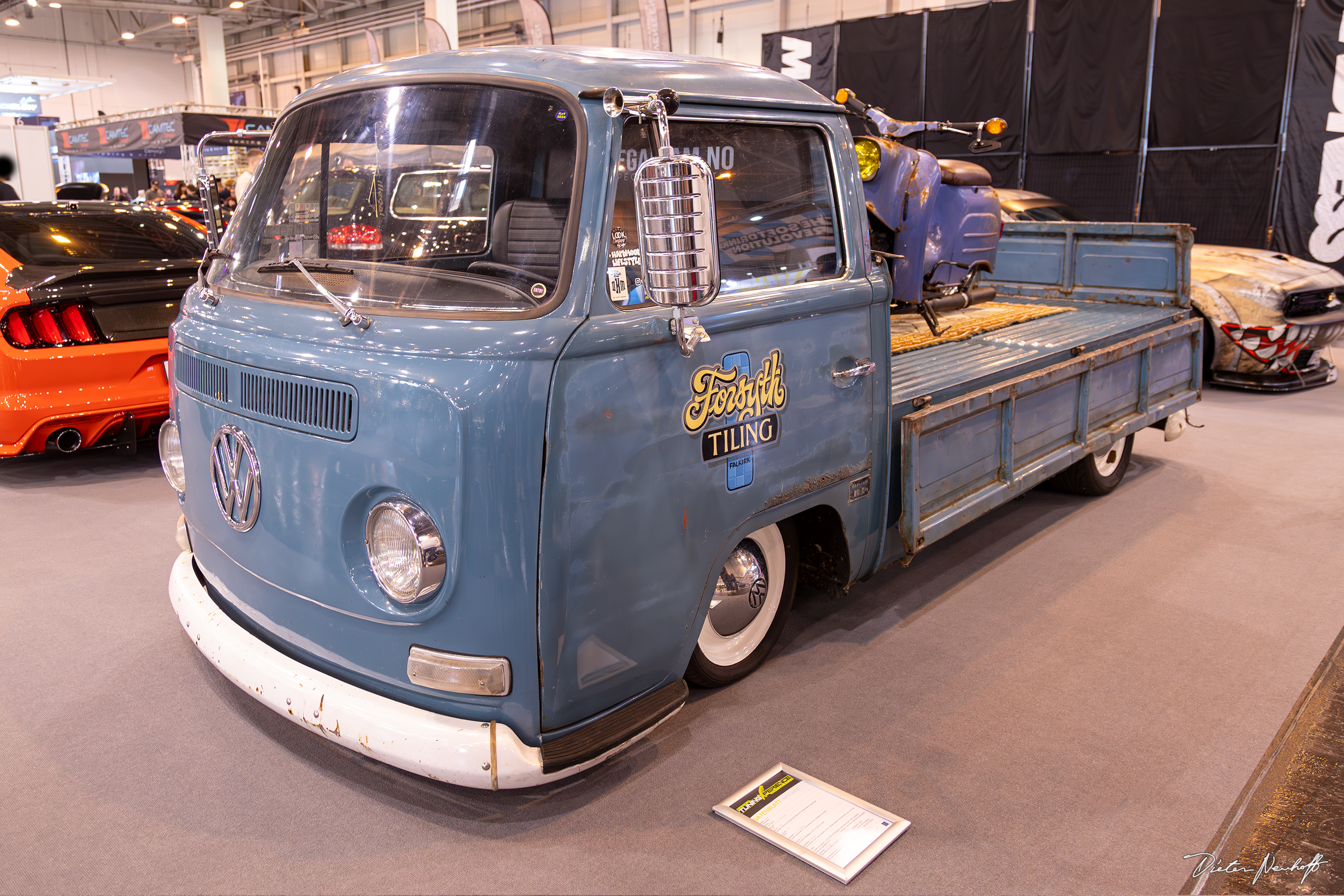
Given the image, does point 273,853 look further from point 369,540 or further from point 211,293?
point 211,293

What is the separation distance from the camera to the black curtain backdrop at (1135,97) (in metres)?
10.9

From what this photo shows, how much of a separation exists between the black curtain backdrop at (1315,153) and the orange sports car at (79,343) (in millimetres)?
11411

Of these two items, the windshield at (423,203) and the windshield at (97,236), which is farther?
the windshield at (97,236)

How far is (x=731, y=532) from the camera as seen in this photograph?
9.20 feet

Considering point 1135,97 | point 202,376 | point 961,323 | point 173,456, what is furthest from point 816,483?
point 1135,97

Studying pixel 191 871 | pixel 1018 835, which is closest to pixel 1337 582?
pixel 1018 835

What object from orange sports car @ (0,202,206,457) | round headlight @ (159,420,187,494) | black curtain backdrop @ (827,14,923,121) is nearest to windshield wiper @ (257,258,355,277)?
round headlight @ (159,420,187,494)

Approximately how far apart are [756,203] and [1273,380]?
24.3ft

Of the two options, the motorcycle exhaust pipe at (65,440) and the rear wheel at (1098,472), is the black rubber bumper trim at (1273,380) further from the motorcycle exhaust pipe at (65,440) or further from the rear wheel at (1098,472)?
the motorcycle exhaust pipe at (65,440)

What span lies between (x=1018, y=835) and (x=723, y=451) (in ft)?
4.18

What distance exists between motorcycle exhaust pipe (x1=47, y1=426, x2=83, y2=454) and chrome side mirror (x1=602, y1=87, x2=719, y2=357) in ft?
15.1

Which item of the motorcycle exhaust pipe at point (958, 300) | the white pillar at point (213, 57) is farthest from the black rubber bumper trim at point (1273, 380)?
the white pillar at point (213, 57)

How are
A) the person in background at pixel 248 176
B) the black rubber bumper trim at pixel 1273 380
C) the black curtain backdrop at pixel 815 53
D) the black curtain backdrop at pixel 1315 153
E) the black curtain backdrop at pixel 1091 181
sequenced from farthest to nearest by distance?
the black curtain backdrop at pixel 815 53, the black curtain backdrop at pixel 1091 181, the black curtain backdrop at pixel 1315 153, the black rubber bumper trim at pixel 1273 380, the person in background at pixel 248 176

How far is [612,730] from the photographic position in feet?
8.28
